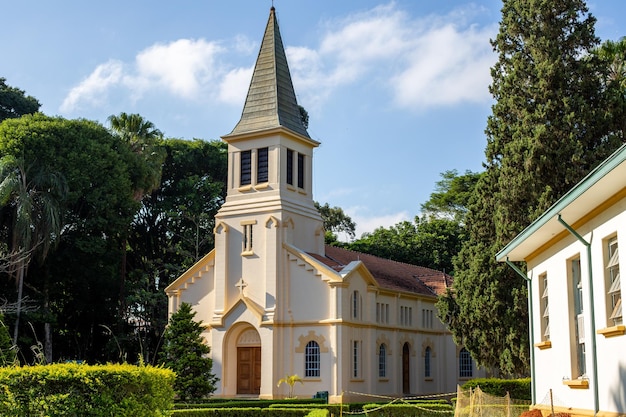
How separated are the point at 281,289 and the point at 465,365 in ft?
50.4

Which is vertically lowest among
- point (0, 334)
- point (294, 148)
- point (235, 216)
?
point (0, 334)

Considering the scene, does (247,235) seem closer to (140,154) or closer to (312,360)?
(312,360)

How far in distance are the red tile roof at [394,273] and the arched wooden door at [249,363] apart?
203 inches

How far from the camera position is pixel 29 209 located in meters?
41.7

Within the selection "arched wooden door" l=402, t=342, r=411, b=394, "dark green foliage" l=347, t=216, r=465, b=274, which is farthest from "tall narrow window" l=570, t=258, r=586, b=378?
"dark green foliage" l=347, t=216, r=465, b=274

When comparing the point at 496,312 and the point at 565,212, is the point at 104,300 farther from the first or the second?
the point at 565,212

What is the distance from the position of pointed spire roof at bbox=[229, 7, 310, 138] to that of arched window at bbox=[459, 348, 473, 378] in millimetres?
16818

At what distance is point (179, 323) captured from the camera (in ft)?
117

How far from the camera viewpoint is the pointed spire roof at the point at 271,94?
41875 millimetres

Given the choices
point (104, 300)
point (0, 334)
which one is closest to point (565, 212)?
point (0, 334)

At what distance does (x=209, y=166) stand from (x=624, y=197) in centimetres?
A: 4834

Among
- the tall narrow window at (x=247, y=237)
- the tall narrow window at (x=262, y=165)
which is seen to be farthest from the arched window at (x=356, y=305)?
the tall narrow window at (x=262, y=165)

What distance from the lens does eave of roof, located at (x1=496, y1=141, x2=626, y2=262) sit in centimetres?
1039

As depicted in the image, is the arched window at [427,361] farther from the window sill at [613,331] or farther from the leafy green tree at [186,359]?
the window sill at [613,331]
